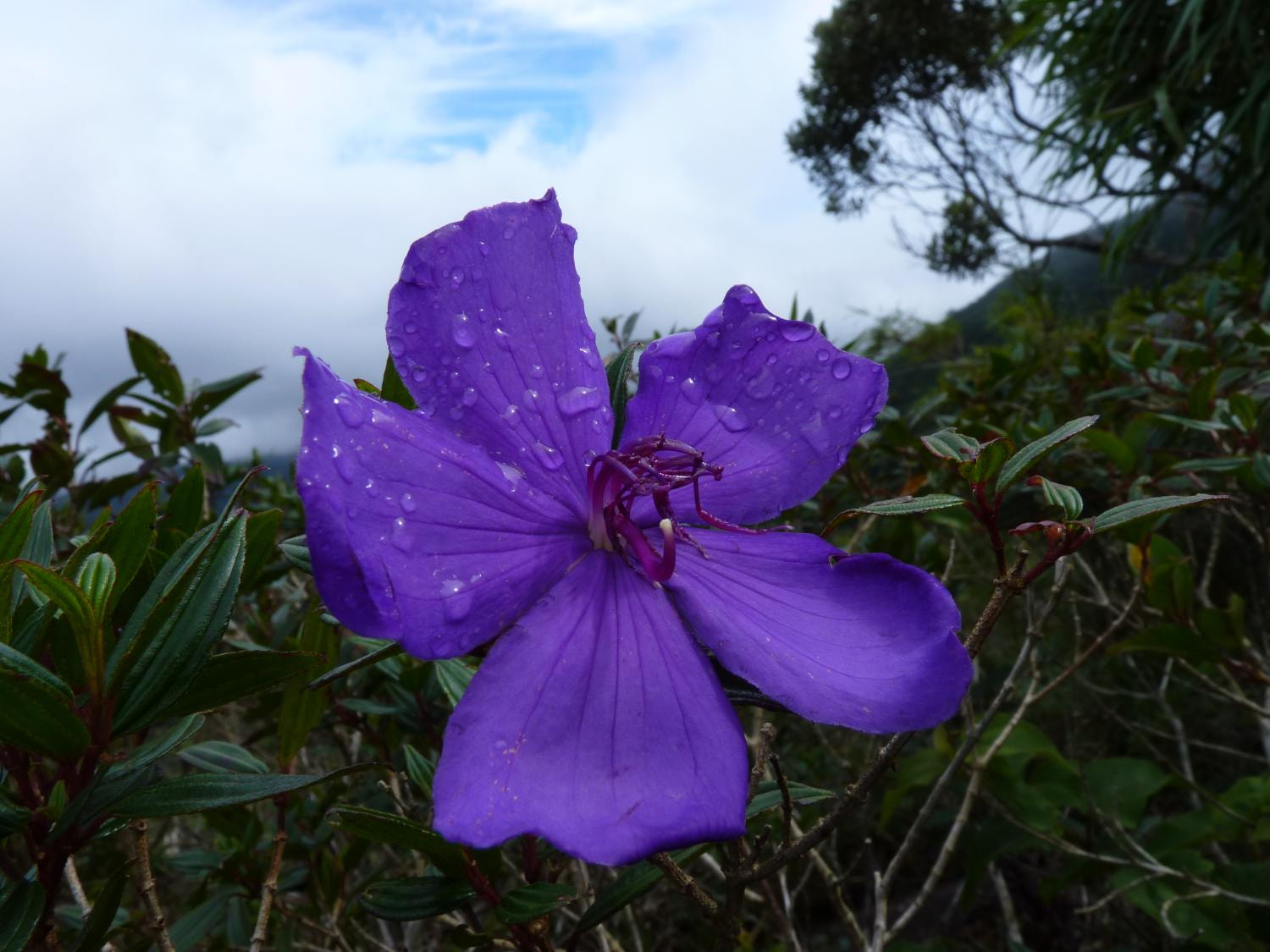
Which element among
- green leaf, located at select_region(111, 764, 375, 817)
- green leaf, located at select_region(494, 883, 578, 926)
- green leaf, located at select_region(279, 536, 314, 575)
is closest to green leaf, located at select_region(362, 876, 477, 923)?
green leaf, located at select_region(494, 883, 578, 926)

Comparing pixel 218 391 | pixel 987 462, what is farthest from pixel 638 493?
pixel 218 391

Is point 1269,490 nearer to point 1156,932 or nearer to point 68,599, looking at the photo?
point 1156,932

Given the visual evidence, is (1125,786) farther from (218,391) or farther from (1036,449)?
(218,391)

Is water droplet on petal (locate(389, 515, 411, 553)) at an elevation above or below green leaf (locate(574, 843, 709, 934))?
above

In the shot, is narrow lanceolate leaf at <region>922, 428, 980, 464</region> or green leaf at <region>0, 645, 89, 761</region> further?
narrow lanceolate leaf at <region>922, 428, 980, 464</region>

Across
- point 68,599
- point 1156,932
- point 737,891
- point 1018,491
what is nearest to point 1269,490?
point 1018,491

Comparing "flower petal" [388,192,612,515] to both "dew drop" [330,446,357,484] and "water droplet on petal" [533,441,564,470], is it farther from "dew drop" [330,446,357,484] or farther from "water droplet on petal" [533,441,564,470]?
"dew drop" [330,446,357,484]
